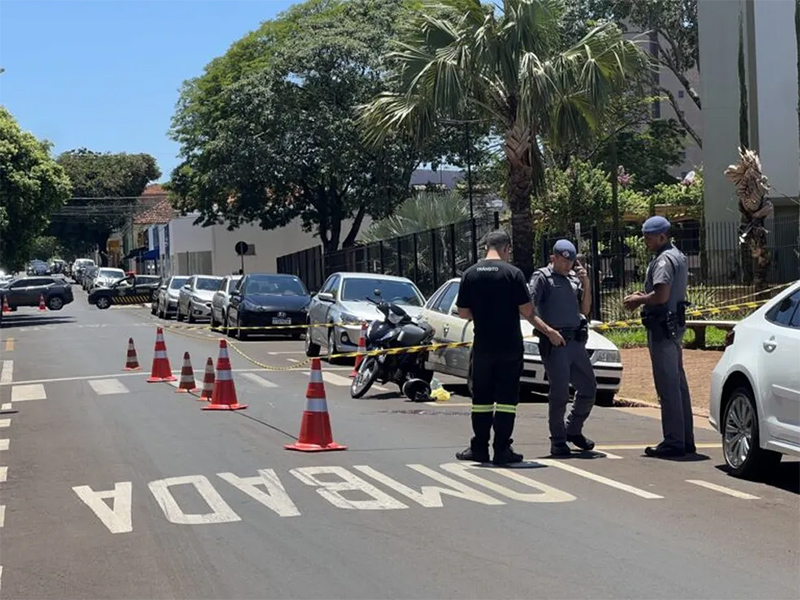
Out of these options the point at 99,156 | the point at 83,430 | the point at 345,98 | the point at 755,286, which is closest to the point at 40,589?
the point at 83,430

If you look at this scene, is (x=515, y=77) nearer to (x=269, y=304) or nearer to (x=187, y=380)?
(x=269, y=304)

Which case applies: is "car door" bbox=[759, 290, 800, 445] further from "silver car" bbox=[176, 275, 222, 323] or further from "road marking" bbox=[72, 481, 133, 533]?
"silver car" bbox=[176, 275, 222, 323]

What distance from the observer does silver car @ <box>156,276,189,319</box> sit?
139 feet

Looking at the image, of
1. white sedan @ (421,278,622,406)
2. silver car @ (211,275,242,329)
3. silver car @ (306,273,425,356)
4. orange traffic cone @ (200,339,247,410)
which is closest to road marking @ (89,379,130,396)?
orange traffic cone @ (200,339,247,410)

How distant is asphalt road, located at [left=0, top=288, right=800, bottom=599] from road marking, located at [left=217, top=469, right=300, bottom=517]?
0.12ft

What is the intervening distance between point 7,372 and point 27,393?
4.52m

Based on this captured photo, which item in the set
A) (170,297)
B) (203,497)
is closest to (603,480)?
(203,497)

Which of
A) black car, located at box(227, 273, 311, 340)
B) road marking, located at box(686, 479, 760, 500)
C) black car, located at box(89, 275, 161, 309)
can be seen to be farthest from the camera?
black car, located at box(89, 275, 161, 309)

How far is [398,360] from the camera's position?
15250 millimetres

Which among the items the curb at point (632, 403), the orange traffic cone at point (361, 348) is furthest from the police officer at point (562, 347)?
the orange traffic cone at point (361, 348)

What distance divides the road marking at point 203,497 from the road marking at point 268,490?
217 mm

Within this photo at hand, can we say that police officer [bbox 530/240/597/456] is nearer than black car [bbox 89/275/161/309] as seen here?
Yes

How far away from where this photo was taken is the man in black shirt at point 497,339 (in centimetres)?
966

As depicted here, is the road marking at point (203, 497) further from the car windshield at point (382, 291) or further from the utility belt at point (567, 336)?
the car windshield at point (382, 291)
